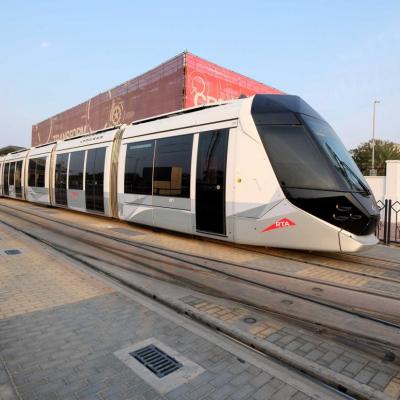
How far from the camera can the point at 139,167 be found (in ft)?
32.1

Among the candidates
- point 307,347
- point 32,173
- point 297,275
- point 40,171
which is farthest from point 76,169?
point 307,347

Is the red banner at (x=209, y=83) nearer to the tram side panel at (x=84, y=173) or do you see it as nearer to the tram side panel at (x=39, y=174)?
the tram side panel at (x=39, y=174)

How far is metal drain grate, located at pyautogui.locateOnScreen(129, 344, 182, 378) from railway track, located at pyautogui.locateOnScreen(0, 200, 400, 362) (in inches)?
64.3

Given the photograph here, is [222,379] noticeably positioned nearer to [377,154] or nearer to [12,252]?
[12,252]

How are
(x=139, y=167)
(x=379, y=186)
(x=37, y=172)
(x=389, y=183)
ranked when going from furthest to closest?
(x=37, y=172) → (x=379, y=186) → (x=389, y=183) → (x=139, y=167)

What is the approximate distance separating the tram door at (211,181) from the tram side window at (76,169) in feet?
22.8

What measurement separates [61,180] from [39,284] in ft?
34.1

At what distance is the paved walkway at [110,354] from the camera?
105 inches

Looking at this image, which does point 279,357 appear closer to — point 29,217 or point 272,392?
point 272,392

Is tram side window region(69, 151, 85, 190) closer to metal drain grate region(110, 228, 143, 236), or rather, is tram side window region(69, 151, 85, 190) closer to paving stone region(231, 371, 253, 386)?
metal drain grate region(110, 228, 143, 236)

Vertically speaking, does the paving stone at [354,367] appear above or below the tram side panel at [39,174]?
below

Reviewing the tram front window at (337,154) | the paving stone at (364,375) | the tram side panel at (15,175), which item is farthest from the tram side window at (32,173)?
the paving stone at (364,375)

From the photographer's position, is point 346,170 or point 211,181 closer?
point 346,170

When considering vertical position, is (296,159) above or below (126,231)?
above
